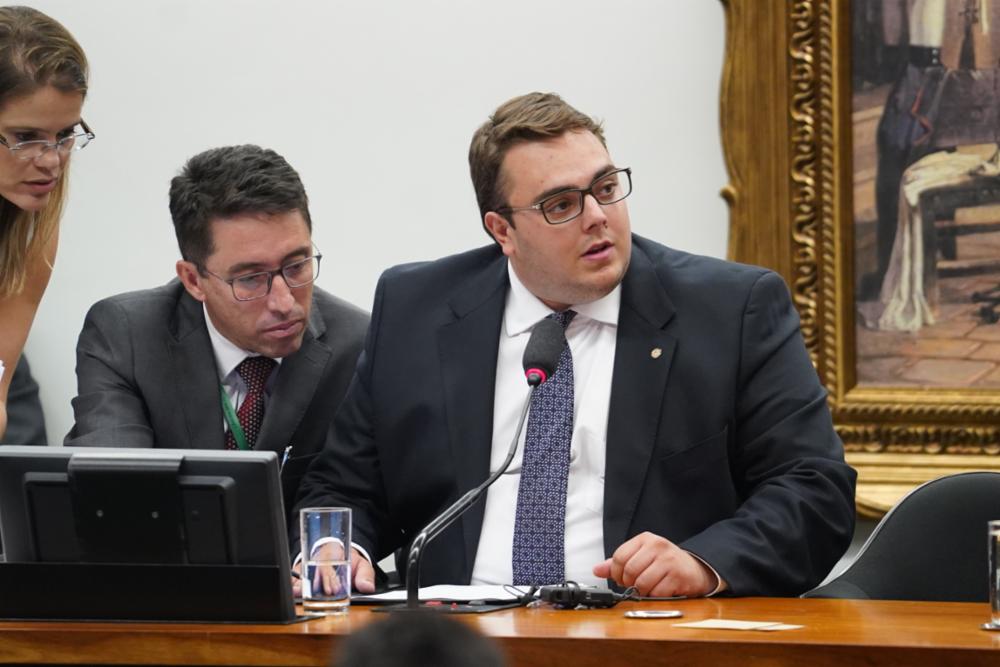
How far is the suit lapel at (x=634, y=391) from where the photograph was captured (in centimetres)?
286

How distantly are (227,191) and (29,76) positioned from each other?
50 centimetres

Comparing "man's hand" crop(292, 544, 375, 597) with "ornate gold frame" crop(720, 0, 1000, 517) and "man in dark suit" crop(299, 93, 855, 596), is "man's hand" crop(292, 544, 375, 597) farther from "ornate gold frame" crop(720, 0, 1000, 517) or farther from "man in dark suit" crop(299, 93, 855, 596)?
"ornate gold frame" crop(720, 0, 1000, 517)

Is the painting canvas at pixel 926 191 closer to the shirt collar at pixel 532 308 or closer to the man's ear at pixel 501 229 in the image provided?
the shirt collar at pixel 532 308

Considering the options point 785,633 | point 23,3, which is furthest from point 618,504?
point 23,3

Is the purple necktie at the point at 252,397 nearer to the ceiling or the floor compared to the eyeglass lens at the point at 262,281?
nearer to the floor

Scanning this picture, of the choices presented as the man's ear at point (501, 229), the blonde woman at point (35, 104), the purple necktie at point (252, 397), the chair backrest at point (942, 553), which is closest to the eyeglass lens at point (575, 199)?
the man's ear at point (501, 229)

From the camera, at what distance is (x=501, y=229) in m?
3.17

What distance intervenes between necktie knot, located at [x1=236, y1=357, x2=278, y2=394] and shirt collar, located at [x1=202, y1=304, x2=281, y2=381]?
0.01 m

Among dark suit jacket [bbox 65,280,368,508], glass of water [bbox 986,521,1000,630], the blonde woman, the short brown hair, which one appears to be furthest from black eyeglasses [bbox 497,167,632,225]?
glass of water [bbox 986,521,1000,630]

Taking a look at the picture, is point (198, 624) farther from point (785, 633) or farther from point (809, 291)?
point (809, 291)

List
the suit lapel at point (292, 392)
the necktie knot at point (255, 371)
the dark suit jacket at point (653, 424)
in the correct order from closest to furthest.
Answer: the dark suit jacket at point (653, 424), the suit lapel at point (292, 392), the necktie knot at point (255, 371)

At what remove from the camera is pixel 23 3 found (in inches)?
172

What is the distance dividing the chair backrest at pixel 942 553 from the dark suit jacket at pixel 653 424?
0.88ft

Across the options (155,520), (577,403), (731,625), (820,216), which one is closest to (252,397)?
(577,403)
